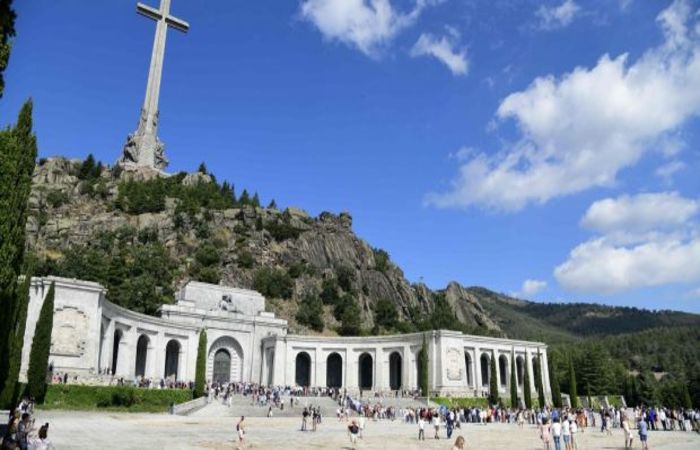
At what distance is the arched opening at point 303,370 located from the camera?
2437 inches

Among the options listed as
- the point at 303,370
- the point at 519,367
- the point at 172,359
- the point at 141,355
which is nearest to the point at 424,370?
the point at 303,370

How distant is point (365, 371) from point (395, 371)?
4043 millimetres

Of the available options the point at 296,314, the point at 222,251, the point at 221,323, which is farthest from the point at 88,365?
the point at 222,251

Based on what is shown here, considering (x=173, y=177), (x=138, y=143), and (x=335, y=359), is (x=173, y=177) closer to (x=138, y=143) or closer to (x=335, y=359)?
(x=138, y=143)

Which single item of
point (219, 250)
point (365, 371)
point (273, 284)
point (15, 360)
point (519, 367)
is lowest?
point (365, 371)

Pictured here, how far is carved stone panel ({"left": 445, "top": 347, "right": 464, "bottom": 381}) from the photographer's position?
5278 centimetres

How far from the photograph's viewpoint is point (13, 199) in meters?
16.5

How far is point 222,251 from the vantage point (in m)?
89.3

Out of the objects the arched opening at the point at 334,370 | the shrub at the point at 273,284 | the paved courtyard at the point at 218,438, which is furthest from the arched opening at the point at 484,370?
the shrub at the point at 273,284

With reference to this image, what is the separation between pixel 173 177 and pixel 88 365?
234ft

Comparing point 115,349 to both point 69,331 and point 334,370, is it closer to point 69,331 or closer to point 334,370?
point 69,331

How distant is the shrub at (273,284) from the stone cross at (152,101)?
34573 millimetres

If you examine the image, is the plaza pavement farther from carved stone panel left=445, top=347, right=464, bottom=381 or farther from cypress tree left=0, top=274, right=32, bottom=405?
carved stone panel left=445, top=347, right=464, bottom=381

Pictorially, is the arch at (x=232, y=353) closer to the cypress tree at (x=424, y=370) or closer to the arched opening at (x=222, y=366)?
the arched opening at (x=222, y=366)
